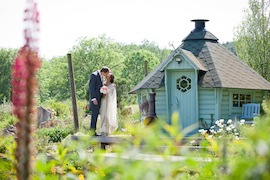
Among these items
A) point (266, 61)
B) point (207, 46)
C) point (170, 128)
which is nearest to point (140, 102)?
point (207, 46)

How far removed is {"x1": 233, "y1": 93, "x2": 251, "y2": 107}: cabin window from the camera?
17734 mm

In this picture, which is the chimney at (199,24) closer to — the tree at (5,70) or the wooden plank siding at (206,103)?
the wooden plank siding at (206,103)

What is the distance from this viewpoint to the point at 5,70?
154 ft

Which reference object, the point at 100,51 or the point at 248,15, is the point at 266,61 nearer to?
the point at 248,15

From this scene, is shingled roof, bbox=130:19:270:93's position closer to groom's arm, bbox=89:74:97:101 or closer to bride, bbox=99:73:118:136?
bride, bbox=99:73:118:136

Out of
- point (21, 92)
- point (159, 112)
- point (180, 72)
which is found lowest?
point (159, 112)

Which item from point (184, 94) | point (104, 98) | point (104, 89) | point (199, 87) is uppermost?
point (104, 89)

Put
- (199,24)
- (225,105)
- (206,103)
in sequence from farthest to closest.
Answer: (199,24)
(225,105)
(206,103)

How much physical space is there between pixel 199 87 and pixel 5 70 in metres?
32.7

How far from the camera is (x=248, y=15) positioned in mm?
27797

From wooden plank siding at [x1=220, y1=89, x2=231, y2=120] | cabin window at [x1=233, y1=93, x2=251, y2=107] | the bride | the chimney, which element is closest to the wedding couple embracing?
the bride

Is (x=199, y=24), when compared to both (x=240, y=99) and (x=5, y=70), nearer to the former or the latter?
(x=240, y=99)

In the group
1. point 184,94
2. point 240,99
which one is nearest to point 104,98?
point 184,94

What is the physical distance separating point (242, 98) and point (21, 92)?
17.0m
